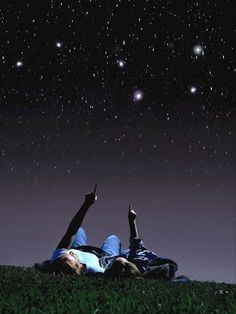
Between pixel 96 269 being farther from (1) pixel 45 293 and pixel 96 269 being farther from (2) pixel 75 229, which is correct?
(1) pixel 45 293

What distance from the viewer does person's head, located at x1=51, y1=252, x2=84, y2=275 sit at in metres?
7.32

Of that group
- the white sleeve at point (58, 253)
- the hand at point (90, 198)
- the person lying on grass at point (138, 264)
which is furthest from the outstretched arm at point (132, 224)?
the white sleeve at point (58, 253)

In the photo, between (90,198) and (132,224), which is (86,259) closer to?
(90,198)

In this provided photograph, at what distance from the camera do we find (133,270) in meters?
7.30

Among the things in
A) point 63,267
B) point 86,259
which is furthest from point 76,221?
point 63,267

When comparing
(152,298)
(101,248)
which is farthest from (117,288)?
(101,248)

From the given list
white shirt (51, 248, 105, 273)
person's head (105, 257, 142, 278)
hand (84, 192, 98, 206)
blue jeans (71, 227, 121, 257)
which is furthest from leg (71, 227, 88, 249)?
person's head (105, 257, 142, 278)

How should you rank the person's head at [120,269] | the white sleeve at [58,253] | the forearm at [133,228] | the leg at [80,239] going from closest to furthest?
the person's head at [120,269] < the white sleeve at [58,253] < the forearm at [133,228] < the leg at [80,239]

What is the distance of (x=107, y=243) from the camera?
1090cm

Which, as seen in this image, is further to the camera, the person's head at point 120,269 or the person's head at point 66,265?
the person's head at point 66,265

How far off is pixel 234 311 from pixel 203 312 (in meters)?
0.32

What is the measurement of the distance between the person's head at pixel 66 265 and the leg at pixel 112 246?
9.43 ft

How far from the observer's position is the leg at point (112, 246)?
34.6ft

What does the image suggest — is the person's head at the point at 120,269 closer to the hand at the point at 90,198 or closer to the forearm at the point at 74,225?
the forearm at the point at 74,225
